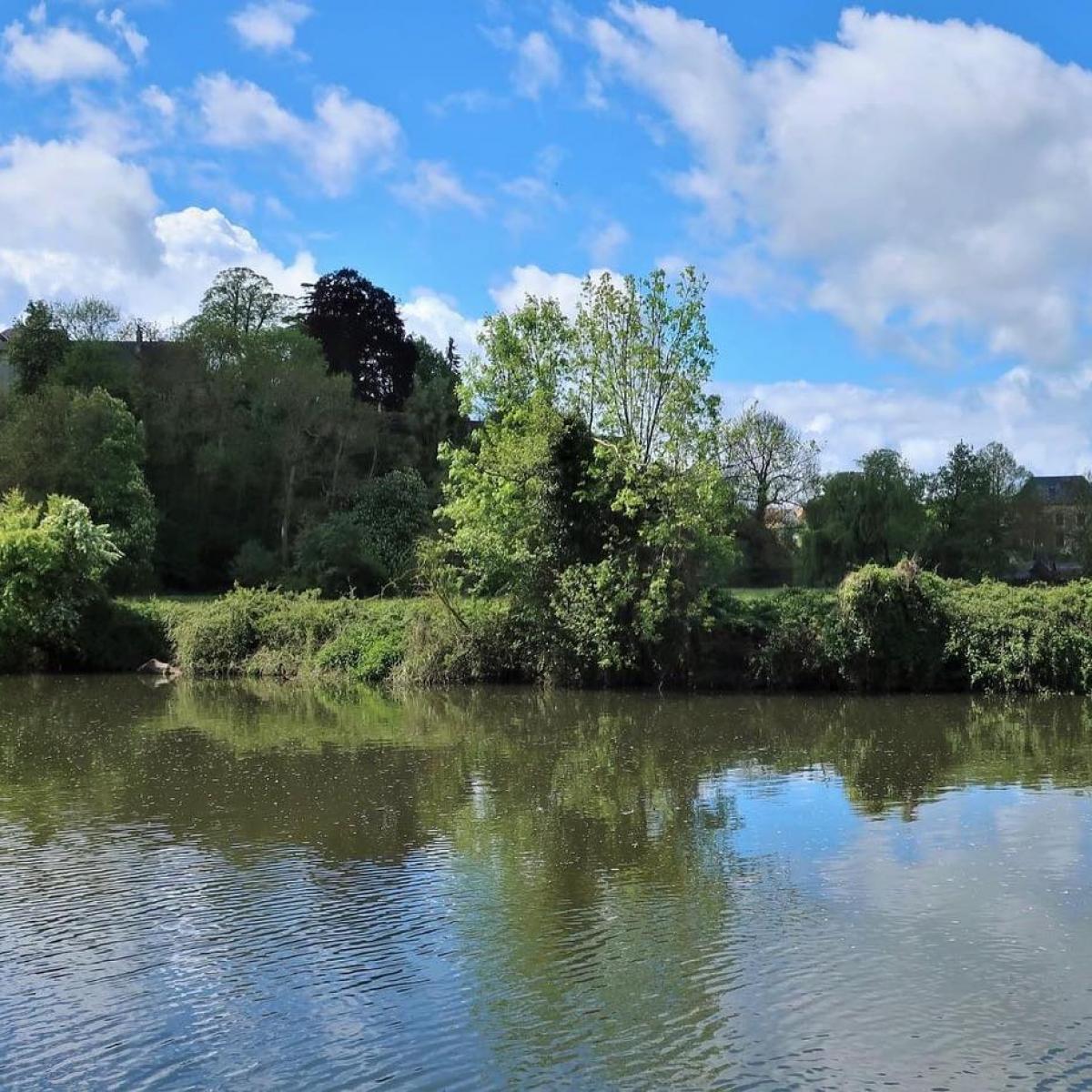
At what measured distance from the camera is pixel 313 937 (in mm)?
8633

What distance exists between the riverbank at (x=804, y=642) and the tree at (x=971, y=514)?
27841 mm

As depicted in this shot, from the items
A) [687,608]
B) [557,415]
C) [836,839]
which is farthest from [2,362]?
[836,839]

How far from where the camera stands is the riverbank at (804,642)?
2483 cm

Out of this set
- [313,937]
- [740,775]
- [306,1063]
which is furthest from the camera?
[740,775]

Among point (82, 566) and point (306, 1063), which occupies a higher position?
point (82, 566)

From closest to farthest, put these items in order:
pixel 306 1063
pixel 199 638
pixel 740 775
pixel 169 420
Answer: pixel 306 1063 → pixel 740 775 → pixel 199 638 → pixel 169 420

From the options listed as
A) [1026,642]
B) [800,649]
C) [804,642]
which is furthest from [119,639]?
[1026,642]

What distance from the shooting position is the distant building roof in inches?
2433

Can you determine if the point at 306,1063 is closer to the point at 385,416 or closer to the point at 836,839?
the point at 836,839

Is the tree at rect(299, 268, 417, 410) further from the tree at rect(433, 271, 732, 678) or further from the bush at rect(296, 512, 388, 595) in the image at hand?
the tree at rect(433, 271, 732, 678)

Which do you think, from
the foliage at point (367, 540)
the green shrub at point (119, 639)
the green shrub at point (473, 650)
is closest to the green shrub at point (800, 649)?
the green shrub at point (473, 650)

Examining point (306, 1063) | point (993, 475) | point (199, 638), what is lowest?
point (306, 1063)

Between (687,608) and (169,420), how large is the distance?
30727 millimetres

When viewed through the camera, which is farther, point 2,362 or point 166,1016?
point 2,362
